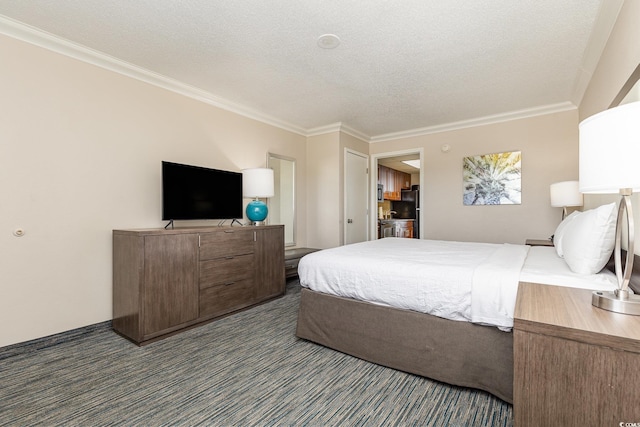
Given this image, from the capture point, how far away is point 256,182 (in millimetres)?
3701

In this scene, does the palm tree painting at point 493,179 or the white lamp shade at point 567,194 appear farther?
the palm tree painting at point 493,179

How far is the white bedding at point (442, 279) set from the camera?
1.59 metres

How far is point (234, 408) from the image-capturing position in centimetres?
162

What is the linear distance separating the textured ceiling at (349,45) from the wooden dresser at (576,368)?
2101 millimetres

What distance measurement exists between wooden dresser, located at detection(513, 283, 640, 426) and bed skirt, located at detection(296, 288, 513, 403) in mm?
730

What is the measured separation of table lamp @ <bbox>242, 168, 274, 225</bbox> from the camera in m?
3.71

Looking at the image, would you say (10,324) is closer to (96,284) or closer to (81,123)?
(96,284)

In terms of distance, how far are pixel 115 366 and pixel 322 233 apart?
338 cm

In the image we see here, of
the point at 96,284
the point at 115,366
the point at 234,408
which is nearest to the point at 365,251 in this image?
the point at 234,408

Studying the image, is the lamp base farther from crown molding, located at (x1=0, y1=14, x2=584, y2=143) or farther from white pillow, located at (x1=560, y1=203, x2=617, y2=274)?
crown molding, located at (x1=0, y1=14, x2=584, y2=143)

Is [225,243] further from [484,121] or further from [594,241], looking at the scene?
[484,121]

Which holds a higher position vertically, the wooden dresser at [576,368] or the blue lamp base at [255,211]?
the blue lamp base at [255,211]

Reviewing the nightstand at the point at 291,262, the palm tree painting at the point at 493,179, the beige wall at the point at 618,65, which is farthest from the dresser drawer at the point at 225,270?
the palm tree painting at the point at 493,179

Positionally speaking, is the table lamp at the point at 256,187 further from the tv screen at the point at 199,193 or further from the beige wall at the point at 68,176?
the beige wall at the point at 68,176
